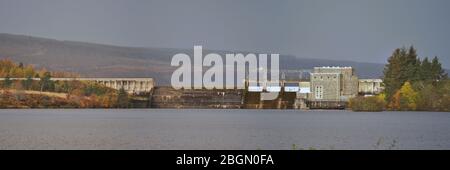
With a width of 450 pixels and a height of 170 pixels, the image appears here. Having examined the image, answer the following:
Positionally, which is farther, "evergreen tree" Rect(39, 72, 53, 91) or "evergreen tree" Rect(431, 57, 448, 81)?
"evergreen tree" Rect(39, 72, 53, 91)

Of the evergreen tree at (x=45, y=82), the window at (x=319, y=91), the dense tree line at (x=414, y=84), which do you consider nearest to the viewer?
the dense tree line at (x=414, y=84)

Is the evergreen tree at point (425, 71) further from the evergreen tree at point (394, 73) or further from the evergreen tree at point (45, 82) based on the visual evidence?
the evergreen tree at point (45, 82)

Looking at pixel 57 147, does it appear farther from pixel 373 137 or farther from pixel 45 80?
pixel 45 80

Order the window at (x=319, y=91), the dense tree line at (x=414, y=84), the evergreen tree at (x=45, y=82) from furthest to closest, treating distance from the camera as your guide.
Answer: the evergreen tree at (x=45, y=82)
the window at (x=319, y=91)
the dense tree line at (x=414, y=84)

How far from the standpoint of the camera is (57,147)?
2160 inches

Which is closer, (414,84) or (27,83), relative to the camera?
(414,84)

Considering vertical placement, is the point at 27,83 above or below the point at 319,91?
above

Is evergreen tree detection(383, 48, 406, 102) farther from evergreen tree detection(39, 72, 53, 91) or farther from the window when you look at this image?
evergreen tree detection(39, 72, 53, 91)

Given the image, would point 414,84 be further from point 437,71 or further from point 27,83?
point 27,83

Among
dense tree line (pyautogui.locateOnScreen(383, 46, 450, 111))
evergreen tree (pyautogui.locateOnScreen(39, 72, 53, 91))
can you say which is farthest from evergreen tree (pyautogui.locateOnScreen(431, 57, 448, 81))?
evergreen tree (pyautogui.locateOnScreen(39, 72, 53, 91))

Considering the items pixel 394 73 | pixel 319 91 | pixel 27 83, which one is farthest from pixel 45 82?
pixel 394 73

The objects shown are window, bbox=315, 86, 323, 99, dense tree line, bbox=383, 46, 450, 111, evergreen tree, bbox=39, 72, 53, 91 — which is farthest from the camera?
evergreen tree, bbox=39, 72, 53, 91

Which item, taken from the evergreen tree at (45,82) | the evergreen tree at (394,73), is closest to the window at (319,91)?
the evergreen tree at (394,73)
